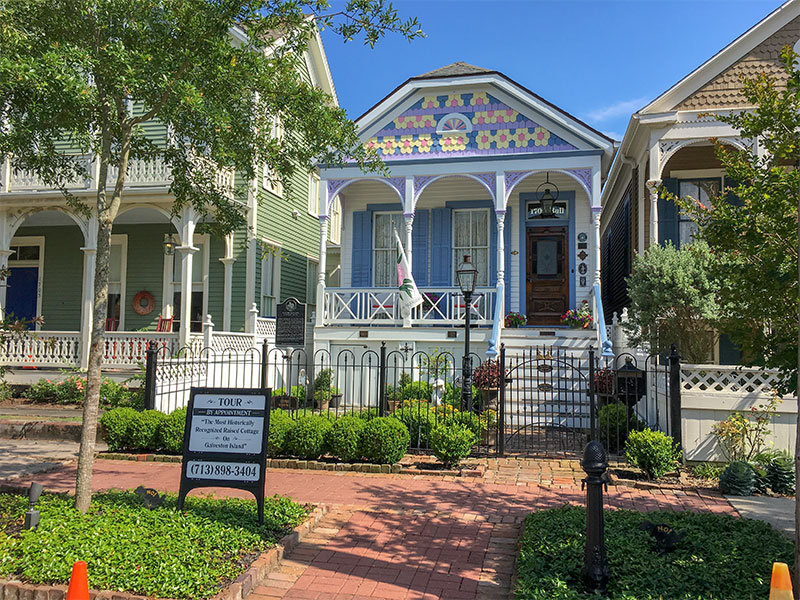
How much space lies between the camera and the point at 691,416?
27.2 ft

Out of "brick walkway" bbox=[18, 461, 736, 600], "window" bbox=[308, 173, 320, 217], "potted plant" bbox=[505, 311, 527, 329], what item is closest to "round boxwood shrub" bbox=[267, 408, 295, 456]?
"brick walkway" bbox=[18, 461, 736, 600]

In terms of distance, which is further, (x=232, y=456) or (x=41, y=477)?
(x=41, y=477)

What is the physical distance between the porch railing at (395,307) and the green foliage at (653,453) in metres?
6.54

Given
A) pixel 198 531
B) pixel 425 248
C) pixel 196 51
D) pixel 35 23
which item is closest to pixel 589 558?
pixel 198 531

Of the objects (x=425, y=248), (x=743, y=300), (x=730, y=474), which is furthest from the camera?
(x=425, y=248)

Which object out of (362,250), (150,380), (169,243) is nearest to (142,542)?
(150,380)

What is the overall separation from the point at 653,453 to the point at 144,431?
7.17 metres

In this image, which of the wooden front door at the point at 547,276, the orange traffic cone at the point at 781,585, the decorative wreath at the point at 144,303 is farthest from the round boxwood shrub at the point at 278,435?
the decorative wreath at the point at 144,303

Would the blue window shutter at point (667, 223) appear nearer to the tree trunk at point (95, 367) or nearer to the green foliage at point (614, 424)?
the green foliage at point (614, 424)

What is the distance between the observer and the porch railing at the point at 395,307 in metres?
14.5

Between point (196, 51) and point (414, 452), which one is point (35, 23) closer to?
point (196, 51)

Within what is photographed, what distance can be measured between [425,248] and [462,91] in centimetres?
424

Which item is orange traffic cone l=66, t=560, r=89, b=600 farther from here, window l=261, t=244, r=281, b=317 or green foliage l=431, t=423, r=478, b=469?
window l=261, t=244, r=281, b=317

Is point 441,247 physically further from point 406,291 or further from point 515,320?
point 515,320
